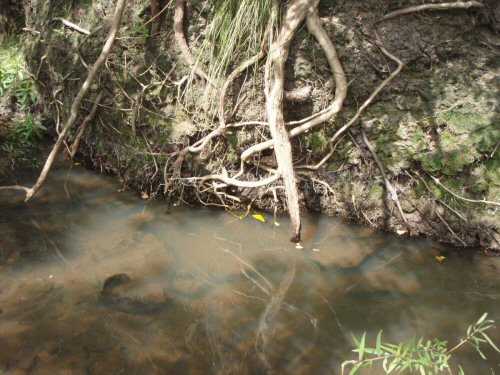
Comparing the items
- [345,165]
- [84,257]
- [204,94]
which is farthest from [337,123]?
[84,257]

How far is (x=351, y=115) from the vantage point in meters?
3.18

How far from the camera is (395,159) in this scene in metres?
3.16

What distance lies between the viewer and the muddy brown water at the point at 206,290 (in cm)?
220

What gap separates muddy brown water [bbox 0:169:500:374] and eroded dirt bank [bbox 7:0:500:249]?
0.21 meters

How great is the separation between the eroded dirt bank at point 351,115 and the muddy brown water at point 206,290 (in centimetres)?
21

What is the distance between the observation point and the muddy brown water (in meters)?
2.20

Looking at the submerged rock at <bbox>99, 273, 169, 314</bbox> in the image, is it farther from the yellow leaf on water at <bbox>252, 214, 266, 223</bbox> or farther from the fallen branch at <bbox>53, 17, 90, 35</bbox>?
the fallen branch at <bbox>53, 17, 90, 35</bbox>

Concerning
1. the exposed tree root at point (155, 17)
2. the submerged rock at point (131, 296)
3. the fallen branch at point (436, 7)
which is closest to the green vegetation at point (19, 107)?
the exposed tree root at point (155, 17)

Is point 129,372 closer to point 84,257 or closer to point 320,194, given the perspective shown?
point 84,257

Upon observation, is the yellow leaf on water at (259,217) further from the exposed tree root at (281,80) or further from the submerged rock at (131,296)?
the submerged rock at (131,296)

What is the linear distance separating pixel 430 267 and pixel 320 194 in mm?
934

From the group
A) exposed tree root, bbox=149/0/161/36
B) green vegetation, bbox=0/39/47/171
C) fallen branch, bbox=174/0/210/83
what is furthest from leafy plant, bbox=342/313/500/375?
green vegetation, bbox=0/39/47/171

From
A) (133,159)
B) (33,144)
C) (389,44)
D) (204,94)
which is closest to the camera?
(389,44)

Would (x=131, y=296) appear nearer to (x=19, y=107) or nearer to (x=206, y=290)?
(x=206, y=290)
